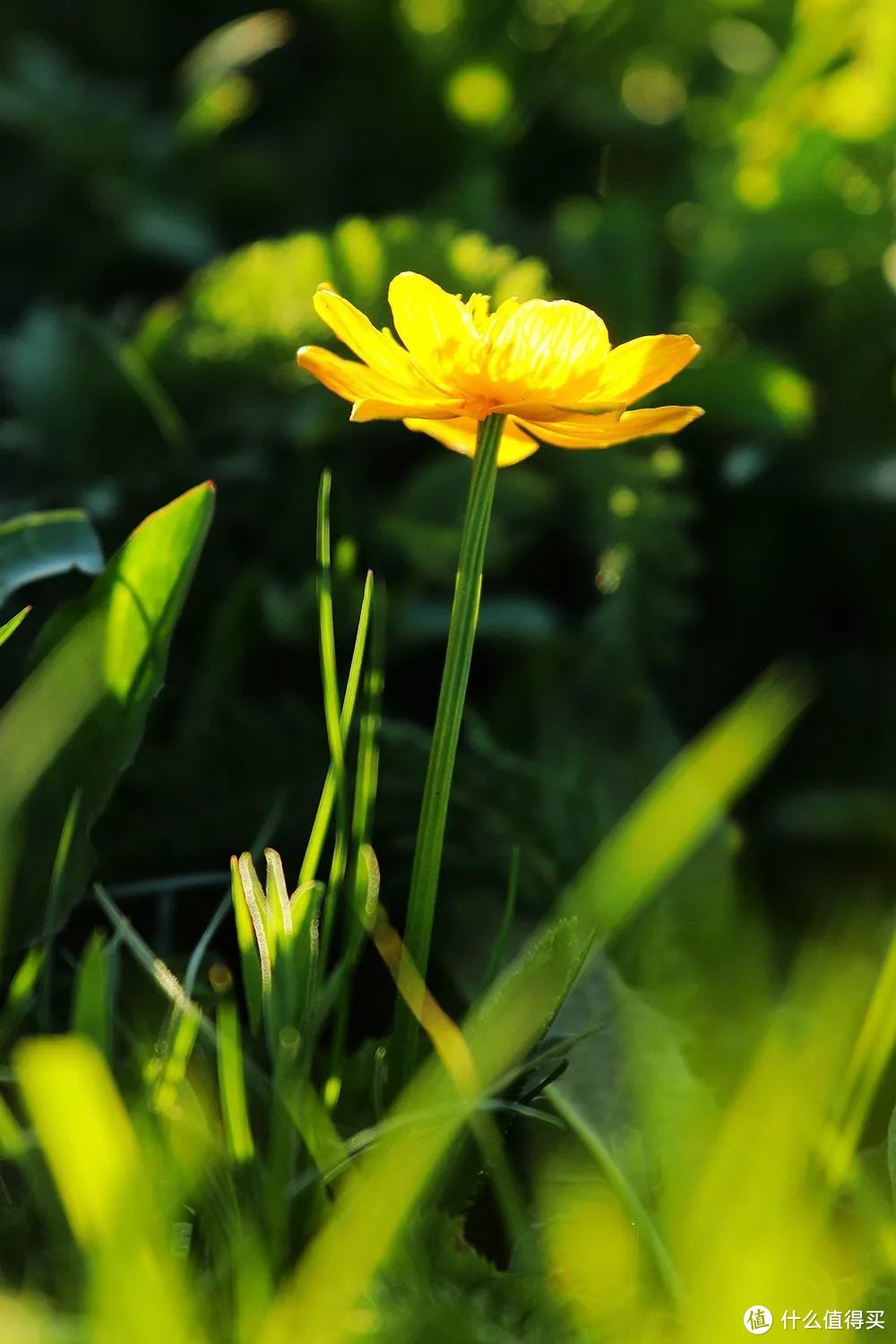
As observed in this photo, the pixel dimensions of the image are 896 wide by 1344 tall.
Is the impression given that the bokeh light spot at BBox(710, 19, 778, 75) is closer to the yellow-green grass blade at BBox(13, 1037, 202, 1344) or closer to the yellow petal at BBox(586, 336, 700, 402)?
the yellow petal at BBox(586, 336, 700, 402)

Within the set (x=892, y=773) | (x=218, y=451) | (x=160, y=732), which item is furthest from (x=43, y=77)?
(x=892, y=773)

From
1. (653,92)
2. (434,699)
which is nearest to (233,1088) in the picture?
(434,699)

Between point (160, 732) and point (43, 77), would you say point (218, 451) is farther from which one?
point (43, 77)

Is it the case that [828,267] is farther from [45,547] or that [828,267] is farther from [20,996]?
[20,996]

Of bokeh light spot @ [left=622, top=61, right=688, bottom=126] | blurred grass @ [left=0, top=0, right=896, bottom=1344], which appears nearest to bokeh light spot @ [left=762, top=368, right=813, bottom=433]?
blurred grass @ [left=0, top=0, right=896, bottom=1344]

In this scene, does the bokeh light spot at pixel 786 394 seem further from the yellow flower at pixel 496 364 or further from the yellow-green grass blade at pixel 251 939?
the yellow-green grass blade at pixel 251 939

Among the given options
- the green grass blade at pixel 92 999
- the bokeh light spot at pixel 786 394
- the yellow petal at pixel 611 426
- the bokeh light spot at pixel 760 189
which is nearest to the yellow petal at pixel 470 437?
the yellow petal at pixel 611 426
